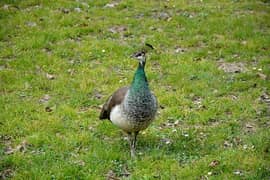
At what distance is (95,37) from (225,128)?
415 cm

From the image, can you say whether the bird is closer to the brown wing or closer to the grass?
the brown wing

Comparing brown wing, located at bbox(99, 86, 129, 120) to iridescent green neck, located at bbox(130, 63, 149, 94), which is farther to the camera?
brown wing, located at bbox(99, 86, 129, 120)

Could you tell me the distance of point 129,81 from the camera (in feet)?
30.6

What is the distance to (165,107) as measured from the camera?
27.8 feet

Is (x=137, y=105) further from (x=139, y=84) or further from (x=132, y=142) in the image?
(x=132, y=142)

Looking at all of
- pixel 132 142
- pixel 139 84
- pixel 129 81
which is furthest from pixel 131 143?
pixel 129 81

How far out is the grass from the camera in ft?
22.3

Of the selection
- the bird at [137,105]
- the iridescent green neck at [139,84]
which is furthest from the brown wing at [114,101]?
the iridescent green neck at [139,84]

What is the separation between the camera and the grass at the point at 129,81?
6.80 meters

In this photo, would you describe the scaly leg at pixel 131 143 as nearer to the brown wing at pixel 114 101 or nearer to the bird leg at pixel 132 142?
the bird leg at pixel 132 142

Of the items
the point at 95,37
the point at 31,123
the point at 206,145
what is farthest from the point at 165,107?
the point at 95,37

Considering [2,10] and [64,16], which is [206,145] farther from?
[2,10]

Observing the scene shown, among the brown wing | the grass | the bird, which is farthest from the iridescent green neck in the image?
the grass

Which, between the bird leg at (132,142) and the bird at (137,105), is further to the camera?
the bird leg at (132,142)
